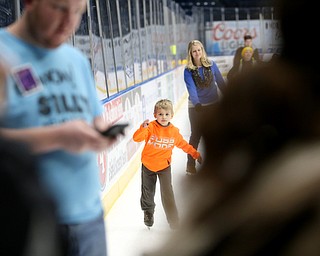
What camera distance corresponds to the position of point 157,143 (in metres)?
2.68

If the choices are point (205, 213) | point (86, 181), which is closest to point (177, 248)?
point (205, 213)

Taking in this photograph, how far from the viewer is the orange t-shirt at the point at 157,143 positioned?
2678 mm

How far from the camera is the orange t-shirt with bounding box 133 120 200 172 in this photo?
2.68 metres

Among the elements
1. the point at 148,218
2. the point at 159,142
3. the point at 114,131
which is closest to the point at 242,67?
the point at 114,131

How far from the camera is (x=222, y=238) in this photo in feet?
1.25

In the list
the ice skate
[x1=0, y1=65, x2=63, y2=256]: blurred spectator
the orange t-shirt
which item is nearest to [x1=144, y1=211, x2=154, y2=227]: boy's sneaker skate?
the ice skate

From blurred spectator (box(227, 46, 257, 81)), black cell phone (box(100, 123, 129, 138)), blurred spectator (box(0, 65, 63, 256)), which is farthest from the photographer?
black cell phone (box(100, 123, 129, 138))

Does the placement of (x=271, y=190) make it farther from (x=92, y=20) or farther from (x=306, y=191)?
(x=92, y=20)

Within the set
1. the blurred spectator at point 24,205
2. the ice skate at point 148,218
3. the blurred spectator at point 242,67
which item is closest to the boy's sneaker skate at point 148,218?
the ice skate at point 148,218

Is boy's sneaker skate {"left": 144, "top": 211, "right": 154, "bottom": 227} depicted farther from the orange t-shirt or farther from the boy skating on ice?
the orange t-shirt

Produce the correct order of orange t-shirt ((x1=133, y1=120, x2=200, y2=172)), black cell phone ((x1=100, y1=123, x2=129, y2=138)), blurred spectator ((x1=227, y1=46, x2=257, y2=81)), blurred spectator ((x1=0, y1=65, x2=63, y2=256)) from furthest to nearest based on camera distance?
orange t-shirt ((x1=133, y1=120, x2=200, y2=172))
black cell phone ((x1=100, y1=123, x2=129, y2=138))
blurred spectator ((x1=0, y1=65, x2=63, y2=256))
blurred spectator ((x1=227, y1=46, x2=257, y2=81))

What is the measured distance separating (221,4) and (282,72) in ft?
80.3

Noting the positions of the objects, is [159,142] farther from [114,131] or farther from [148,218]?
[114,131]

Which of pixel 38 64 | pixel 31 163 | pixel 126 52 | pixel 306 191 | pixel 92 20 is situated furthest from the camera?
pixel 126 52
